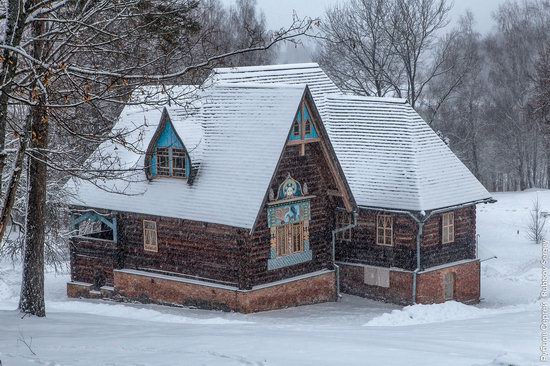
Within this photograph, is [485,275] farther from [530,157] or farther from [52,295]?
[530,157]

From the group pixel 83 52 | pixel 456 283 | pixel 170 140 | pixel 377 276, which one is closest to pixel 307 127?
pixel 170 140

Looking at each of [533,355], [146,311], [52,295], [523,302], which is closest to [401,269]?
[523,302]

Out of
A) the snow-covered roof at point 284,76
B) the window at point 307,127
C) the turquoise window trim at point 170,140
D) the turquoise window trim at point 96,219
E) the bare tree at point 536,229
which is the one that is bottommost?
the bare tree at point 536,229

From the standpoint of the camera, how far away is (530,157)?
246 feet

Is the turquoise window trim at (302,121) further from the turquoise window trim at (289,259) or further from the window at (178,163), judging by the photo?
the window at (178,163)

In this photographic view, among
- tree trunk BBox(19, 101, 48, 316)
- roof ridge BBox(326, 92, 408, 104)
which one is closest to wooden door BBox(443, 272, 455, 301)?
roof ridge BBox(326, 92, 408, 104)

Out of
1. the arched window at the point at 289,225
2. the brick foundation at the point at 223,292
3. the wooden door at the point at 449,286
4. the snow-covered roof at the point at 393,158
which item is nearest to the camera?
the brick foundation at the point at 223,292

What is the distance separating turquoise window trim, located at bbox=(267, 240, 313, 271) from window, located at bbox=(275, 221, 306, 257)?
5.0 inches

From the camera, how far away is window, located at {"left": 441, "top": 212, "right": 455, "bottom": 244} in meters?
31.7

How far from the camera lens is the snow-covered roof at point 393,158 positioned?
102ft

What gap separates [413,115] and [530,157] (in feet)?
147

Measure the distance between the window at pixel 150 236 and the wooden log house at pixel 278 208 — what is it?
1.9 inches

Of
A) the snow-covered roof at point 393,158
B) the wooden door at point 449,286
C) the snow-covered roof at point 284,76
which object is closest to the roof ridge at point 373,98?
the snow-covered roof at point 393,158

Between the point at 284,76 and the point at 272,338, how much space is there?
1771cm
